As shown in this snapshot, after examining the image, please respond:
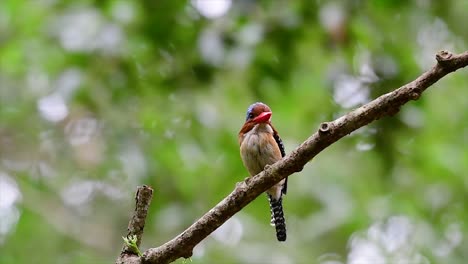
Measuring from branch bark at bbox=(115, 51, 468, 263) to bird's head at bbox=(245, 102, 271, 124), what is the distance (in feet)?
3.45

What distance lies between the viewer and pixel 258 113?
3.87 metres

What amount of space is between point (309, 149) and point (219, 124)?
3477 millimetres

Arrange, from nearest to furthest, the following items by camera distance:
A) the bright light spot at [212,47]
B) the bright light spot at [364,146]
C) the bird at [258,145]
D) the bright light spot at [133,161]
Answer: the bird at [258,145] → the bright light spot at [212,47] → the bright light spot at [133,161] → the bright light spot at [364,146]

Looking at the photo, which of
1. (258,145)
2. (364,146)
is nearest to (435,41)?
(364,146)

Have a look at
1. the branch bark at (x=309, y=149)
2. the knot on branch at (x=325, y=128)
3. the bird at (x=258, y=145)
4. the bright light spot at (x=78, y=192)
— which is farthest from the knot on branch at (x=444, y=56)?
the bright light spot at (x=78, y=192)

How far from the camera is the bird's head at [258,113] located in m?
3.71

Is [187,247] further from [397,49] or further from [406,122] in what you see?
[397,49]

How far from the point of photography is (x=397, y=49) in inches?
219

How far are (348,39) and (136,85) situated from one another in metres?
1.48

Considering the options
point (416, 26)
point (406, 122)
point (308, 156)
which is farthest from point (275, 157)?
point (416, 26)

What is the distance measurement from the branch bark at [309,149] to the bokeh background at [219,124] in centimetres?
249

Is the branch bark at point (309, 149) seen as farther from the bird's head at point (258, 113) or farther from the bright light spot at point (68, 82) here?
the bright light spot at point (68, 82)

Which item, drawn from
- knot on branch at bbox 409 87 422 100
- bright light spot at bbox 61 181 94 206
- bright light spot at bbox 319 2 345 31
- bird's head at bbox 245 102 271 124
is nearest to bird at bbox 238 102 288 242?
bird's head at bbox 245 102 271 124

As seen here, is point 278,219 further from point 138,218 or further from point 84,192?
point 84,192
